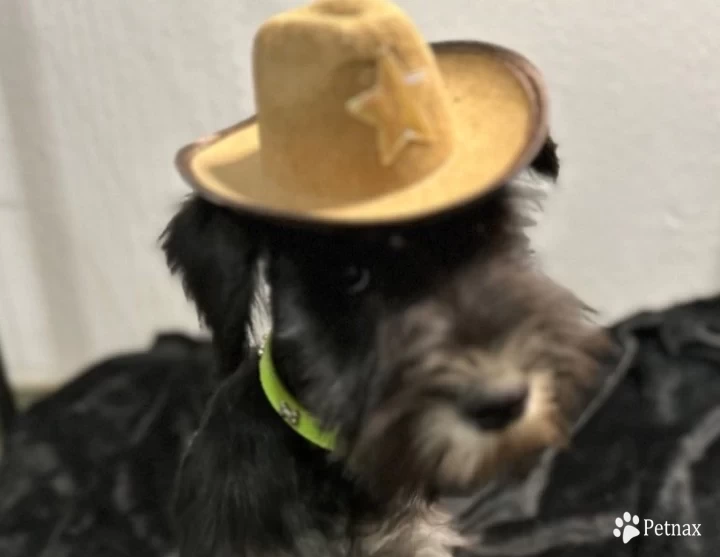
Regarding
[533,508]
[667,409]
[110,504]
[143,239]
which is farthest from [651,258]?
[110,504]

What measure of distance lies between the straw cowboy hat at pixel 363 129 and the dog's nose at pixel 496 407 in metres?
0.16

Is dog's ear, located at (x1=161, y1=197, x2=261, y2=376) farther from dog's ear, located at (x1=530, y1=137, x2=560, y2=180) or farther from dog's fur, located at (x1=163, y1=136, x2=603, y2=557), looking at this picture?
dog's ear, located at (x1=530, y1=137, x2=560, y2=180)

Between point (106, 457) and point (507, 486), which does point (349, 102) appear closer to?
point (507, 486)

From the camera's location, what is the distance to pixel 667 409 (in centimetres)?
156

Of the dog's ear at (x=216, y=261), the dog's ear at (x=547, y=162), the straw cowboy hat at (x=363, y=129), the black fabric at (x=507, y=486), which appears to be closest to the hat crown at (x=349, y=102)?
the straw cowboy hat at (x=363, y=129)

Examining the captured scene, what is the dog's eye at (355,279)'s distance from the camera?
0.81 metres

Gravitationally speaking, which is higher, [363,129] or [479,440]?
[363,129]

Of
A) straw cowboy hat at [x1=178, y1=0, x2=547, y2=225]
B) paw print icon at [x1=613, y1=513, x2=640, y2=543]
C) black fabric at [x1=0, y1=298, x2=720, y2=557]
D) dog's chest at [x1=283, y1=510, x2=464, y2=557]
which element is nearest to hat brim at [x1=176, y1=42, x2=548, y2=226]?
straw cowboy hat at [x1=178, y1=0, x2=547, y2=225]

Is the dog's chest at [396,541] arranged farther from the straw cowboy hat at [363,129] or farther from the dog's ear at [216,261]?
the straw cowboy hat at [363,129]

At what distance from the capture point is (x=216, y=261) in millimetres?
899

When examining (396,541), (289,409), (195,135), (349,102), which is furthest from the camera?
(195,135)

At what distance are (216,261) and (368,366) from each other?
0.20 m

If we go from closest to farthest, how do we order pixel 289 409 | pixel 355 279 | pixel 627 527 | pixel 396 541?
pixel 355 279 < pixel 289 409 < pixel 396 541 < pixel 627 527

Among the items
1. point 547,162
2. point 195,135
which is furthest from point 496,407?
point 195,135
